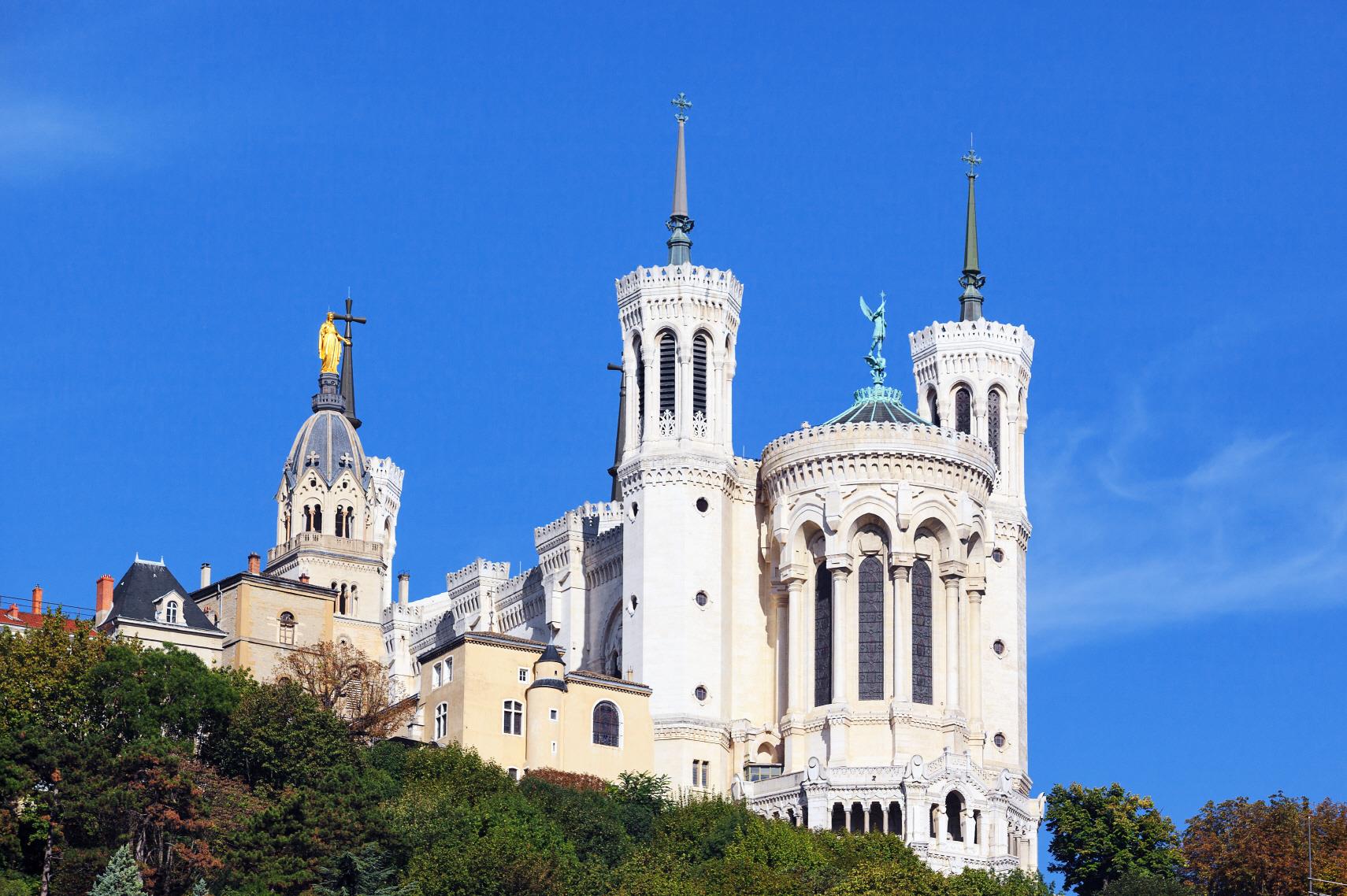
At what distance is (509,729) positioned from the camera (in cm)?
11388

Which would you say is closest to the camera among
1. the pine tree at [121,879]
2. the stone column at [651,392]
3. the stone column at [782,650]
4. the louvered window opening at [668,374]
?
the pine tree at [121,879]

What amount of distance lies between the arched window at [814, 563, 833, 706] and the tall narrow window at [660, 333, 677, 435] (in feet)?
29.9

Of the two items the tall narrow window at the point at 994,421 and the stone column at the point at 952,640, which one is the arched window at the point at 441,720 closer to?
the stone column at the point at 952,640

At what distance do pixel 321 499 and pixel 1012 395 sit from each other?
114 ft

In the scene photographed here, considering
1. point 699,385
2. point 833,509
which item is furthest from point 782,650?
point 699,385

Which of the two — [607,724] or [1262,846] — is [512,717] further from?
[1262,846]

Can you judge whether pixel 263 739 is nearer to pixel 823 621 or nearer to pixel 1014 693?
pixel 823 621

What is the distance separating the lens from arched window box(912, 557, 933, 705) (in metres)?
117

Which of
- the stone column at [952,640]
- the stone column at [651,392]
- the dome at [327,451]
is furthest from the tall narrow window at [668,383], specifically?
the dome at [327,451]

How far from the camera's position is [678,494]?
121 meters

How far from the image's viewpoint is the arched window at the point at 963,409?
13275 cm

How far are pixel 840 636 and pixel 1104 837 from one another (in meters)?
13.4

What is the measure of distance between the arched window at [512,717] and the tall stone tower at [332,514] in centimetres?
2484

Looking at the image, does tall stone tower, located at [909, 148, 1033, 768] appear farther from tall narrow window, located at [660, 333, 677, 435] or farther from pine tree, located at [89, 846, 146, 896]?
pine tree, located at [89, 846, 146, 896]
